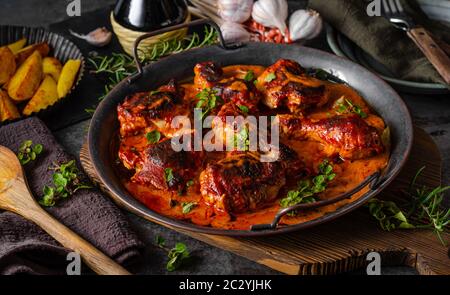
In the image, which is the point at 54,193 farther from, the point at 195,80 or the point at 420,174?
the point at 420,174

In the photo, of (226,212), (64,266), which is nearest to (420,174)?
(226,212)

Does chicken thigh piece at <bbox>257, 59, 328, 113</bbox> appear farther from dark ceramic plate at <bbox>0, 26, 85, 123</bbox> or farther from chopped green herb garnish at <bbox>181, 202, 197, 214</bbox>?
dark ceramic plate at <bbox>0, 26, 85, 123</bbox>

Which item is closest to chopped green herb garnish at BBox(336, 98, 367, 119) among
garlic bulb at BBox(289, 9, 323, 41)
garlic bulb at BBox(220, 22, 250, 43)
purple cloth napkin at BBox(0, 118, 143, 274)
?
garlic bulb at BBox(289, 9, 323, 41)

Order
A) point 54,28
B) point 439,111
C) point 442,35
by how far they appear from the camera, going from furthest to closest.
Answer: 1. point 54,28
2. point 442,35
3. point 439,111

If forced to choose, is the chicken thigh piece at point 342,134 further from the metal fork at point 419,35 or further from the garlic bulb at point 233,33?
the garlic bulb at point 233,33

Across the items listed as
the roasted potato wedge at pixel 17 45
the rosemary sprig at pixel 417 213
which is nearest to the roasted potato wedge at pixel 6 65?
the roasted potato wedge at pixel 17 45

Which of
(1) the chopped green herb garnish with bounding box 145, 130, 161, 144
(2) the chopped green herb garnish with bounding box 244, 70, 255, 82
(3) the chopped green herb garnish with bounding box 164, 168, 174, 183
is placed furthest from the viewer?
(2) the chopped green herb garnish with bounding box 244, 70, 255, 82

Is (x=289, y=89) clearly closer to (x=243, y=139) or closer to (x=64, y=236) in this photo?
(x=243, y=139)
